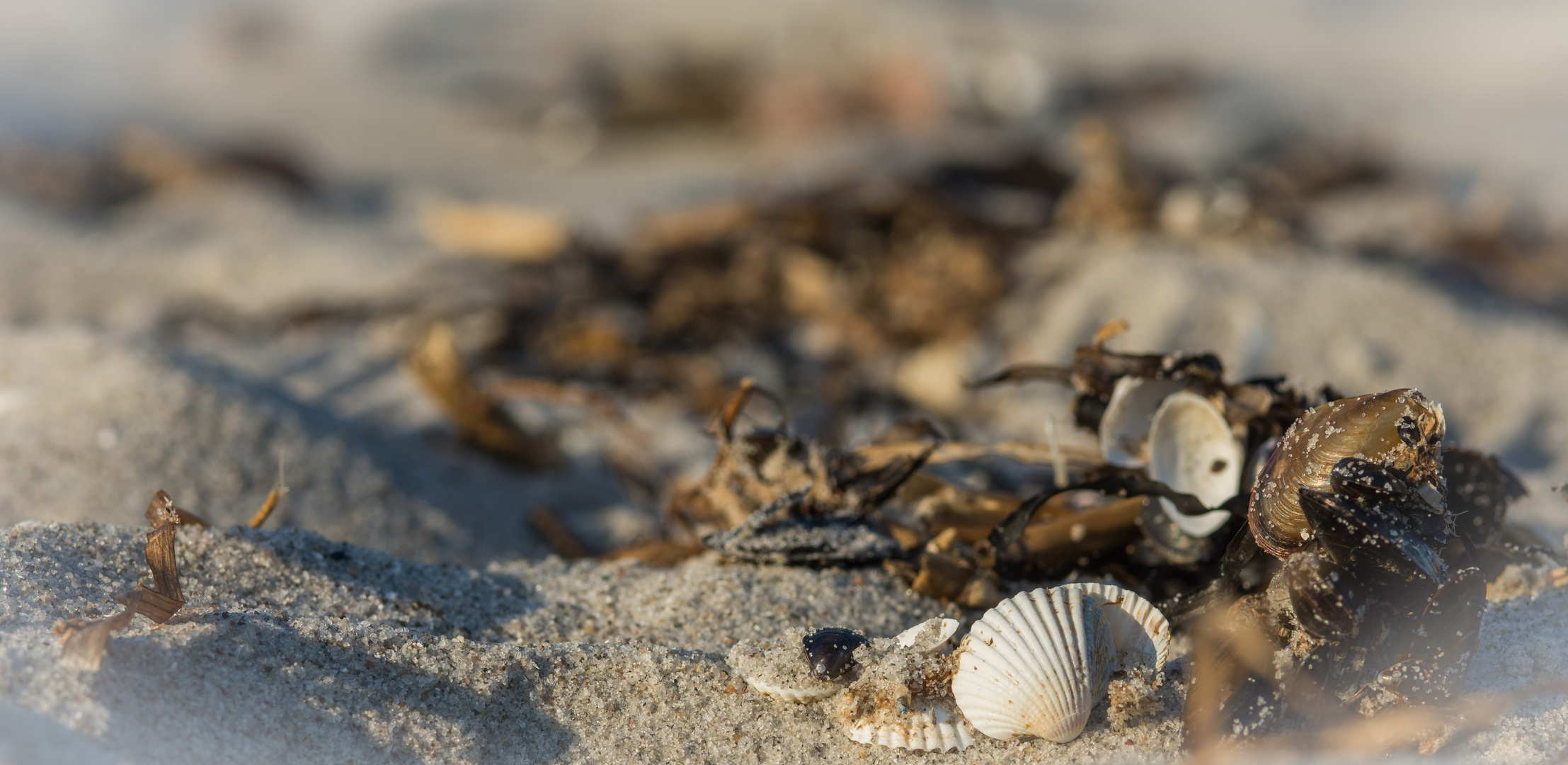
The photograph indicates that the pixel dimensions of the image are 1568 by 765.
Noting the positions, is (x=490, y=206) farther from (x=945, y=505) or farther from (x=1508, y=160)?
(x=1508, y=160)

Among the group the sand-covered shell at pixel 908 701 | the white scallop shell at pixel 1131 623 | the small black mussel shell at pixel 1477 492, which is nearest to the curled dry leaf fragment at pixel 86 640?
the sand-covered shell at pixel 908 701

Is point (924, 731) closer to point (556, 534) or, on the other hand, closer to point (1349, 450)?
point (1349, 450)

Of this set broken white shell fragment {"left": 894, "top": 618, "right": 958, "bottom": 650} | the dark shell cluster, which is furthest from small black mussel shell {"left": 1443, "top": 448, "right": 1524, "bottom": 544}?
broken white shell fragment {"left": 894, "top": 618, "right": 958, "bottom": 650}

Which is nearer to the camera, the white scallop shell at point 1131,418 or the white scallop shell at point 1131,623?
the white scallop shell at point 1131,623

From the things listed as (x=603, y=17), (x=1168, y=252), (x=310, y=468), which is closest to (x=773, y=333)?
(x=1168, y=252)

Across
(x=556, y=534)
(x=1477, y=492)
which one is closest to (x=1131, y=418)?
(x=1477, y=492)

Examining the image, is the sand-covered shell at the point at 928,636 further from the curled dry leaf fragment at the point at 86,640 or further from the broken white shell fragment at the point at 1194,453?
the curled dry leaf fragment at the point at 86,640

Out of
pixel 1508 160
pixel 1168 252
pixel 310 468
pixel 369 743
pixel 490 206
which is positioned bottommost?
pixel 369 743
